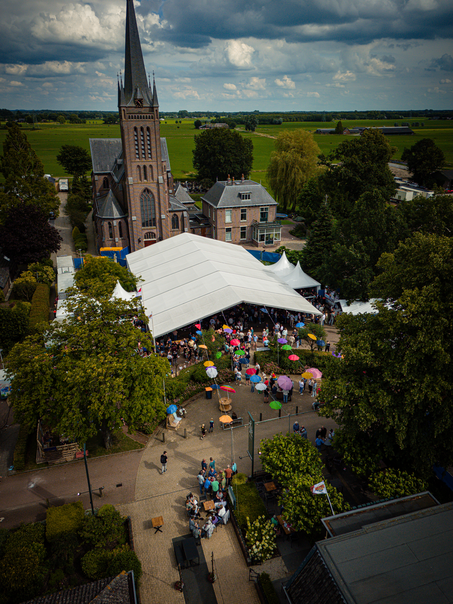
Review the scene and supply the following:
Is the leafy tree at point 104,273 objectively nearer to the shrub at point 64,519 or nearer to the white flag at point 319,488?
the shrub at point 64,519

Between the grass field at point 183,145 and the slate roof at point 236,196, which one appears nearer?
the slate roof at point 236,196

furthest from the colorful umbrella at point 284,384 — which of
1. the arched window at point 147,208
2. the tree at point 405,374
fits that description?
the arched window at point 147,208

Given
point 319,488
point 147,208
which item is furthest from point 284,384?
point 147,208

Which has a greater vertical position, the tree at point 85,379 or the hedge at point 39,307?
the tree at point 85,379

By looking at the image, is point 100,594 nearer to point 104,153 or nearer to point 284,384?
point 284,384

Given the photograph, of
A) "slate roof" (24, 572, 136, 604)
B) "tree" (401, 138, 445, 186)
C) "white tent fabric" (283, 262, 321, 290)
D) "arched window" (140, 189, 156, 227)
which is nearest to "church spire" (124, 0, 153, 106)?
"arched window" (140, 189, 156, 227)

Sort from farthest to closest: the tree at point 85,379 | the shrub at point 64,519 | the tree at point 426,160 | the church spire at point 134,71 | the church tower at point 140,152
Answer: the tree at point 426,160, the church tower at point 140,152, the church spire at point 134,71, the tree at point 85,379, the shrub at point 64,519

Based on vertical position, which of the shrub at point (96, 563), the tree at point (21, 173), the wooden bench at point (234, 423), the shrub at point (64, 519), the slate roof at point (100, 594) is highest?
the tree at point (21, 173)

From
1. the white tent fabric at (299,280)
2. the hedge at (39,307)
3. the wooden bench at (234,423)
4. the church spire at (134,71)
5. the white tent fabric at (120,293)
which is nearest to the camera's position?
the wooden bench at (234,423)
